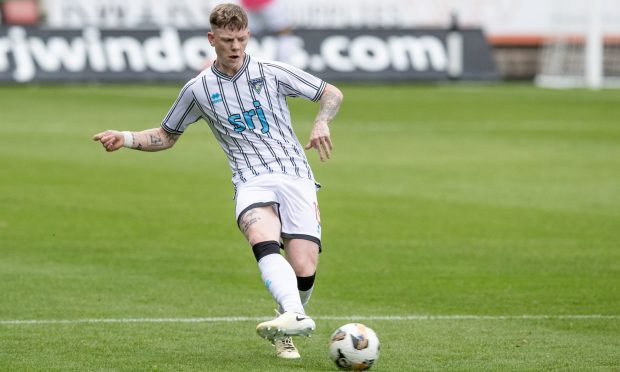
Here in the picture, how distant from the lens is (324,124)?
7.59m

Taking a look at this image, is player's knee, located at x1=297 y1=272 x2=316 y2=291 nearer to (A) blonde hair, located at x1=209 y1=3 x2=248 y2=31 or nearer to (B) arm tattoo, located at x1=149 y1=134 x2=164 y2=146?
(B) arm tattoo, located at x1=149 y1=134 x2=164 y2=146

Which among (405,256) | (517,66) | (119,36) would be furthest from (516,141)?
(517,66)

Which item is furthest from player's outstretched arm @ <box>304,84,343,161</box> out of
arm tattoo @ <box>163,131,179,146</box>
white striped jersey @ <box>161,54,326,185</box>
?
arm tattoo @ <box>163,131,179,146</box>

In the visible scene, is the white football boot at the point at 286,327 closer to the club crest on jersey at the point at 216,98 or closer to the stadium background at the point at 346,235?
the stadium background at the point at 346,235

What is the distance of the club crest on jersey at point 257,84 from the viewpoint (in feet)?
25.2

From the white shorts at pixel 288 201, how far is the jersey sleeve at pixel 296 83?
506 millimetres

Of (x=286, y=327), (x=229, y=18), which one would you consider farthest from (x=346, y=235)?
(x=286, y=327)

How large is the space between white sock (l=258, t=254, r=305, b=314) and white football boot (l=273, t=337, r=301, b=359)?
454 millimetres

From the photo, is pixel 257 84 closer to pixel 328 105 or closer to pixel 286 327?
pixel 328 105

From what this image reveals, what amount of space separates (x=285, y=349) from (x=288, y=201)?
2.65ft

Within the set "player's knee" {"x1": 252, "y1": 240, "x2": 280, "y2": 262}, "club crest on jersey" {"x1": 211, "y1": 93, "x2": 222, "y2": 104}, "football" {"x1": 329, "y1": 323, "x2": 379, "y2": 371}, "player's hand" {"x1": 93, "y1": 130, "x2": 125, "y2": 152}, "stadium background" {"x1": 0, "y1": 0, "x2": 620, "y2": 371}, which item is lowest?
"stadium background" {"x1": 0, "y1": 0, "x2": 620, "y2": 371}

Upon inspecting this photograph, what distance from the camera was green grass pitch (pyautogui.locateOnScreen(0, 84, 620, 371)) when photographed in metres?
7.81

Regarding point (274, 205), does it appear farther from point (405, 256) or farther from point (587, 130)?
point (587, 130)

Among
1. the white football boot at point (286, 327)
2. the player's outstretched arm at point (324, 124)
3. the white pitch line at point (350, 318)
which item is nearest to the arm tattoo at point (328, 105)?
the player's outstretched arm at point (324, 124)
